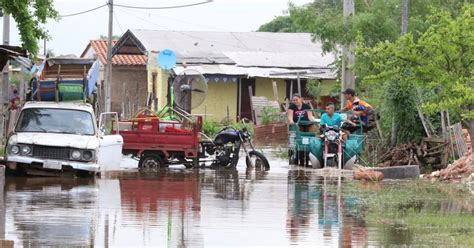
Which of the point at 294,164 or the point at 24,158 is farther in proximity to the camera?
the point at 294,164

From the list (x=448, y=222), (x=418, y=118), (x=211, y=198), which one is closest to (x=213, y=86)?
(x=418, y=118)

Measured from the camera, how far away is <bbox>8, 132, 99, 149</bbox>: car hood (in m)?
23.2

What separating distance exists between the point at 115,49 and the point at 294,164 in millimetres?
27856

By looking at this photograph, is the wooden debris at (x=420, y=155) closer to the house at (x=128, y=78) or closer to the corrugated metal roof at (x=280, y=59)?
the corrugated metal roof at (x=280, y=59)

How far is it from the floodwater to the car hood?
0.73 metres

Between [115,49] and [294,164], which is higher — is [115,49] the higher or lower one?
the higher one

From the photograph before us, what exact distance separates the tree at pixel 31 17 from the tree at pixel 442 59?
7.85m

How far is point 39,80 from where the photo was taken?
25.8m

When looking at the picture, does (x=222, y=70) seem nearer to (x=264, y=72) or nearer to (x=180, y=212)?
(x=264, y=72)

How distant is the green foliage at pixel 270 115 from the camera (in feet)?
156

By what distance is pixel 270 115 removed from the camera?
47656 millimetres

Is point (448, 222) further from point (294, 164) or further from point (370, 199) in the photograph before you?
point (294, 164)

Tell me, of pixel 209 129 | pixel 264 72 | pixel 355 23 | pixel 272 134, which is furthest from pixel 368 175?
pixel 264 72

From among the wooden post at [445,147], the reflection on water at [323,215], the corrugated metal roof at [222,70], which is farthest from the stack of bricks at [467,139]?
the corrugated metal roof at [222,70]
